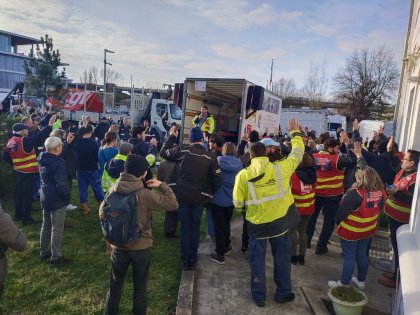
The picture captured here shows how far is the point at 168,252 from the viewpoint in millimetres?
5430

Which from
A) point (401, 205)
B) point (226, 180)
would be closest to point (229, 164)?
point (226, 180)


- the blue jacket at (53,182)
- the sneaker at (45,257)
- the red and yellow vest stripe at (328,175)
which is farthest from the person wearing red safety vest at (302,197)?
the sneaker at (45,257)

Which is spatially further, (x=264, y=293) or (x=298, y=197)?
(x=298, y=197)

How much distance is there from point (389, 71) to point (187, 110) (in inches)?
1374

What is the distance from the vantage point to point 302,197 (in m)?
4.96

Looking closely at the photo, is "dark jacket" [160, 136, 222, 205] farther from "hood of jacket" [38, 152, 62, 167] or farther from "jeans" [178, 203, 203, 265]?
"hood of jacket" [38, 152, 62, 167]

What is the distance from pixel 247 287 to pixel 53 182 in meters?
3.08

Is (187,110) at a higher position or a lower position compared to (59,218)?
higher

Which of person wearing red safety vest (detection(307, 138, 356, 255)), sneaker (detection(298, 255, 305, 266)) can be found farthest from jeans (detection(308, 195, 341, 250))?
sneaker (detection(298, 255, 305, 266))

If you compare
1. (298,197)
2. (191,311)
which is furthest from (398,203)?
(191,311)

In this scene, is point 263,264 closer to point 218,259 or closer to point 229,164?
point 218,259

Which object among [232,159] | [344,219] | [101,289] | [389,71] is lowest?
[101,289]

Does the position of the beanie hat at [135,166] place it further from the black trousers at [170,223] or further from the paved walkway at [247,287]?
the black trousers at [170,223]

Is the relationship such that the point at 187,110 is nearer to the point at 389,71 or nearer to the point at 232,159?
the point at 232,159
